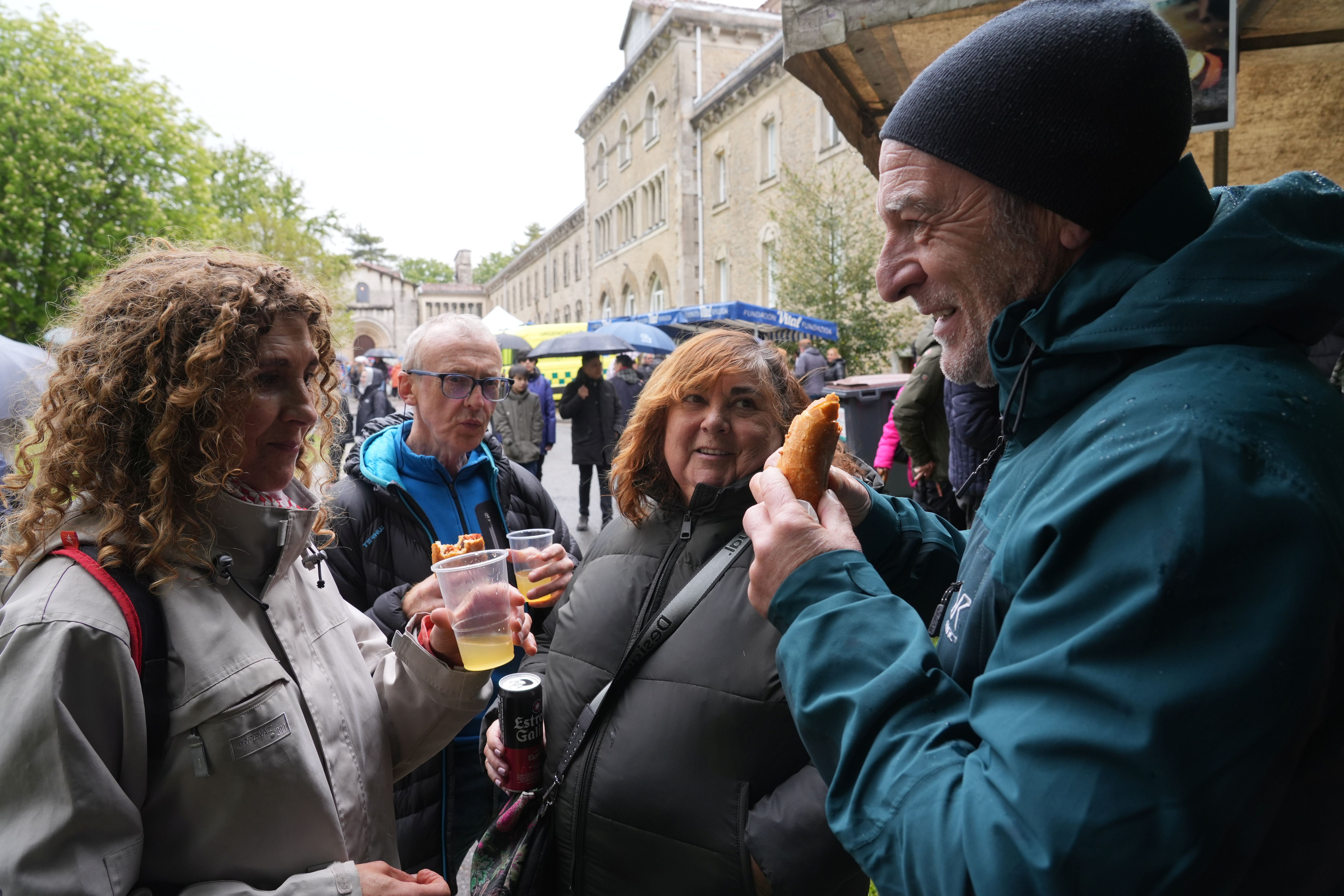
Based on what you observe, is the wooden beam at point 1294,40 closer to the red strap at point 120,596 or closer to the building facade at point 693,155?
the red strap at point 120,596

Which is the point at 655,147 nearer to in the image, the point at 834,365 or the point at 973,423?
the point at 834,365

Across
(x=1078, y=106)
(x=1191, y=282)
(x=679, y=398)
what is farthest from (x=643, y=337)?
(x=1191, y=282)

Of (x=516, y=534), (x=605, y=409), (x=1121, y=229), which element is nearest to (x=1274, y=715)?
(x=1121, y=229)

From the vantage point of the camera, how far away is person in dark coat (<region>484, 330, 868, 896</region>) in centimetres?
165

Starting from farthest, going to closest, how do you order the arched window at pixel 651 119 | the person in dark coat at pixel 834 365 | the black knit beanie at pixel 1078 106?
1. the arched window at pixel 651 119
2. the person in dark coat at pixel 834 365
3. the black knit beanie at pixel 1078 106

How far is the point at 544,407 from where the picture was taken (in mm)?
10758

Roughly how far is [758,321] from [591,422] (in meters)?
8.17

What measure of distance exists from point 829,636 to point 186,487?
128 cm

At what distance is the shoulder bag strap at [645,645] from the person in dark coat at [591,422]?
301 inches

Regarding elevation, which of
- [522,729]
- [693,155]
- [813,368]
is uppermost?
[693,155]

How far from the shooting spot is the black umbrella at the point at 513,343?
1515 cm

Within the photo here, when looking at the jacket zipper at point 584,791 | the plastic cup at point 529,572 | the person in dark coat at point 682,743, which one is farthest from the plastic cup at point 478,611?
the plastic cup at point 529,572

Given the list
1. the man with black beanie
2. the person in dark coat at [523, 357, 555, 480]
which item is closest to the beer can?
the man with black beanie

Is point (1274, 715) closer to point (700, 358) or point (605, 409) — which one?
point (700, 358)
